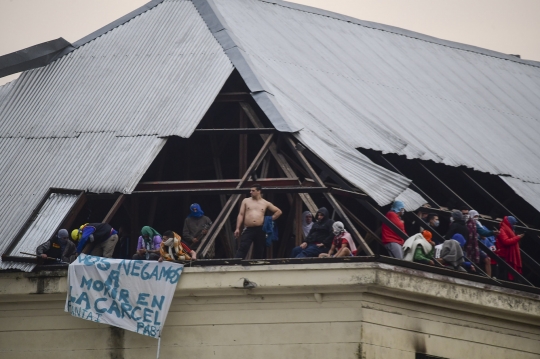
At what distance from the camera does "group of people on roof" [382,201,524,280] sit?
24562 mm

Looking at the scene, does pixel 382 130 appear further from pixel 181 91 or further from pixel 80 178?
pixel 80 178

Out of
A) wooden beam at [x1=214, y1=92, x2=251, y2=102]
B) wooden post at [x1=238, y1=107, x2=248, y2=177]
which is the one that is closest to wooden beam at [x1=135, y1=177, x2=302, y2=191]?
wooden post at [x1=238, y1=107, x2=248, y2=177]

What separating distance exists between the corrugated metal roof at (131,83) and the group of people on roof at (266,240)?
2746 millimetres

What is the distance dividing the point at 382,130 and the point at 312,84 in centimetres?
208

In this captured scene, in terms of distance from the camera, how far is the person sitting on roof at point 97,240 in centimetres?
2458

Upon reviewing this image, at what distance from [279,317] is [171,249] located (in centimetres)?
250

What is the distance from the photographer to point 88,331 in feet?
79.5

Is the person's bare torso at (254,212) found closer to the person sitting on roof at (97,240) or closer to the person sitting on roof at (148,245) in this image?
the person sitting on roof at (148,245)

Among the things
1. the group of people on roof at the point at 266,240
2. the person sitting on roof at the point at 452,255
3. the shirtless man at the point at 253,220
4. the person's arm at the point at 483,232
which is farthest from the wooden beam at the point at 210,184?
the person's arm at the point at 483,232

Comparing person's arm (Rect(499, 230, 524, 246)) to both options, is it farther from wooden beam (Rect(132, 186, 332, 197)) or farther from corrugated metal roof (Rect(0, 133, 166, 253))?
corrugated metal roof (Rect(0, 133, 166, 253))

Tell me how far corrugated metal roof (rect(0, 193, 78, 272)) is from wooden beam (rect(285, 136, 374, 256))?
482 centimetres

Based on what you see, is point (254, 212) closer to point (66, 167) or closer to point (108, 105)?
point (66, 167)

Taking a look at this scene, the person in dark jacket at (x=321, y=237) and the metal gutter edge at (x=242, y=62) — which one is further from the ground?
the metal gutter edge at (x=242, y=62)

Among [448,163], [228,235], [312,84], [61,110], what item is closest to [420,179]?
[448,163]
